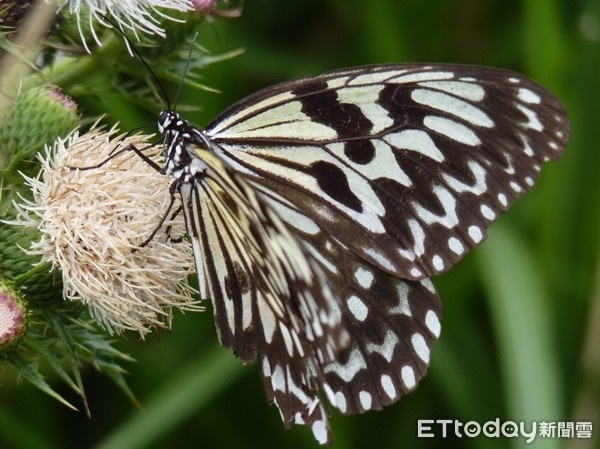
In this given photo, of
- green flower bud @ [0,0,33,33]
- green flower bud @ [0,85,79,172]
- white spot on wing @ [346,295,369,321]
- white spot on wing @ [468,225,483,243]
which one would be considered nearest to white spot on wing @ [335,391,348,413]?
white spot on wing @ [346,295,369,321]

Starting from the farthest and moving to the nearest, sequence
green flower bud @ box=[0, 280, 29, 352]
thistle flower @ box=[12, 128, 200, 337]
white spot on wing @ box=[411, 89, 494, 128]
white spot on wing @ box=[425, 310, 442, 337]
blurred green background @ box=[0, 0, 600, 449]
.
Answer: blurred green background @ box=[0, 0, 600, 449] < white spot on wing @ box=[425, 310, 442, 337] < white spot on wing @ box=[411, 89, 494, 128] < thistle flower @ box=[12, 128, 200, 337] < green flower bud @ box=[0, 280, 29, 352]

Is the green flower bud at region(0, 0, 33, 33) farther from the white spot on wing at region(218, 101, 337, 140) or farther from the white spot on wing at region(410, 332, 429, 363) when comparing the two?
the white spot on wing at region(410, 332, 429, 363)

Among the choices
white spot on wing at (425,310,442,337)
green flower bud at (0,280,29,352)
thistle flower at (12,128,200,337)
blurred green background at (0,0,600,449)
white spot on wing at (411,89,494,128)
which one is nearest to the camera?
green flower bud at (0,280,29,352)

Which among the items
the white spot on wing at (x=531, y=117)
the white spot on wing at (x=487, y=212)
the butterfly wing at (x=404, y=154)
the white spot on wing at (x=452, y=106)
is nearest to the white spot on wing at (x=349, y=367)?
the butterfly wing at (x=404, y=154)

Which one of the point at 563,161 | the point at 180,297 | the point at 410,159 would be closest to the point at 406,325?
the point at 410,159

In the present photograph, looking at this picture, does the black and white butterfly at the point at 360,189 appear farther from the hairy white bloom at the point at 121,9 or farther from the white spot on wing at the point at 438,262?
the hairy white bloom at the point at 121,9

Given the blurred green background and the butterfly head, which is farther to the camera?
the blurred green background

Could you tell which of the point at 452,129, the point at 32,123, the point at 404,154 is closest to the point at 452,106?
the point at 452,129

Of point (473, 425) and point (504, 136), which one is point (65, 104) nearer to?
point (504, 136)

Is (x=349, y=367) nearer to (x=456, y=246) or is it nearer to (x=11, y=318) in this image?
(x=456, y=246)
